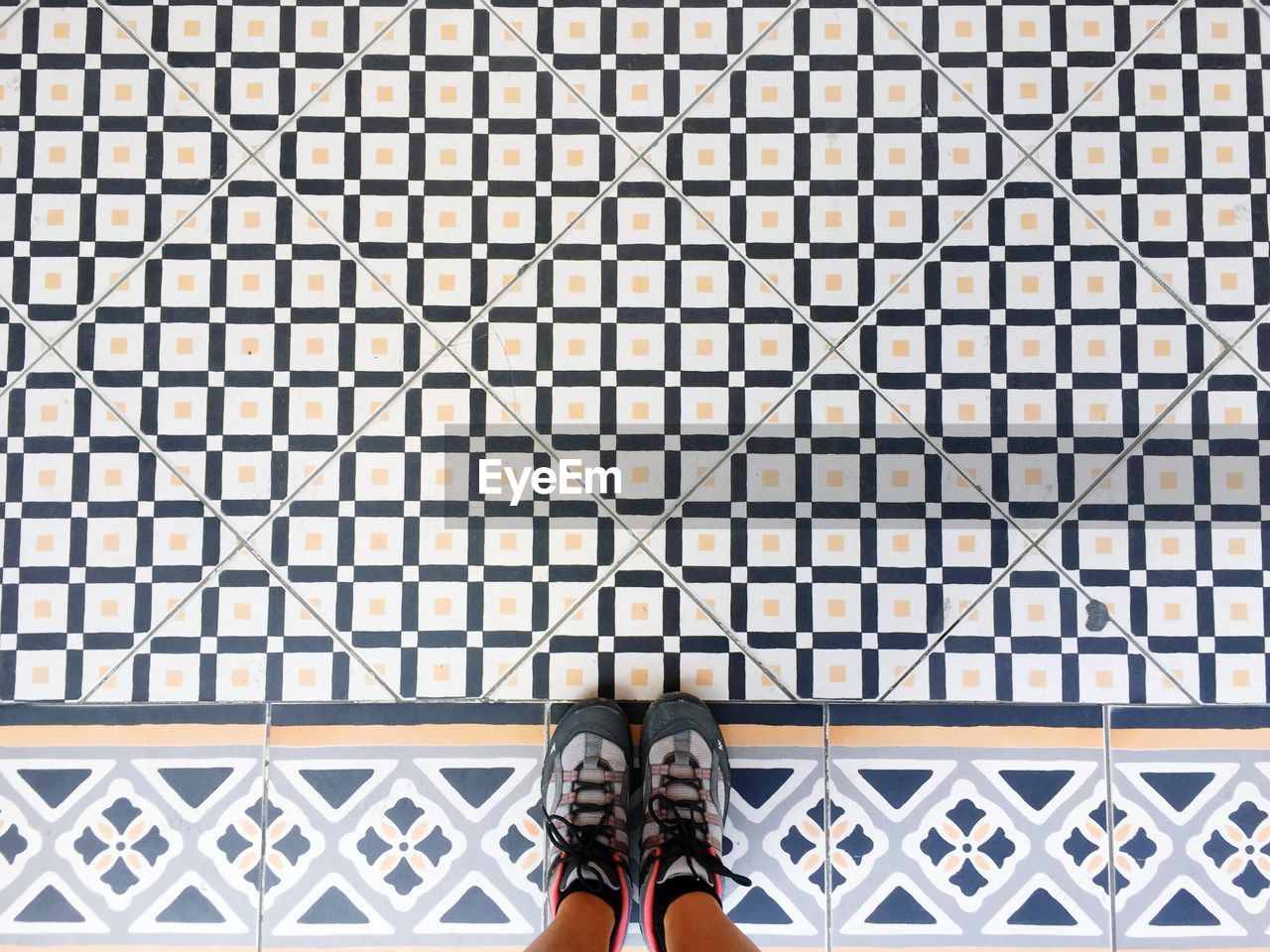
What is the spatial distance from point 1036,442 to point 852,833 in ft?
1.94

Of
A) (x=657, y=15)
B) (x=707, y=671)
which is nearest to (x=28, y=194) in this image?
(x=657, y=15)

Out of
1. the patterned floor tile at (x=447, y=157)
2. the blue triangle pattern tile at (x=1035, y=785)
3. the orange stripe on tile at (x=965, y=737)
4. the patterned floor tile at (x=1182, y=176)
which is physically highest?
the patterned floor tile at (x=1182, y=176)

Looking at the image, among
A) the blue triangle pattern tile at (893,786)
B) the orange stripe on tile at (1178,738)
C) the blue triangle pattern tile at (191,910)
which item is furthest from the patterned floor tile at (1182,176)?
the blue triangle pattern tile at (191,910)

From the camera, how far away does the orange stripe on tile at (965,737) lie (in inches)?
43.6

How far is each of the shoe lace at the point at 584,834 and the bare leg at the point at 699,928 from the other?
107 mm

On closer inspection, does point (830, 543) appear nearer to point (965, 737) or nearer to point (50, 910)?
point (965, 737)

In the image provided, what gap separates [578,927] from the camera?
3.13 feet

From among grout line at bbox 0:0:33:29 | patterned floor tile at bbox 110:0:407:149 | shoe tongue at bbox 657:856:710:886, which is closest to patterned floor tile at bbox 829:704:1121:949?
shoe tongue at bbox 657:856:710:886

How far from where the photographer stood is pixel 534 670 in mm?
1114

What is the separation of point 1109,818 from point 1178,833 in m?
0.10

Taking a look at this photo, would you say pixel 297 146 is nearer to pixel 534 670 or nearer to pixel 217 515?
pixel 217 515

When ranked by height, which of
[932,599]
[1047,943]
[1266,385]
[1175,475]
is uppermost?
[1266,385]

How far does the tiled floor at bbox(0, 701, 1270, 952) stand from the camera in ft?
3.63

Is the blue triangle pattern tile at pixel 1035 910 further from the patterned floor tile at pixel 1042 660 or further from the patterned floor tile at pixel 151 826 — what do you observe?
the patterned floor tile at pixel 151 826
